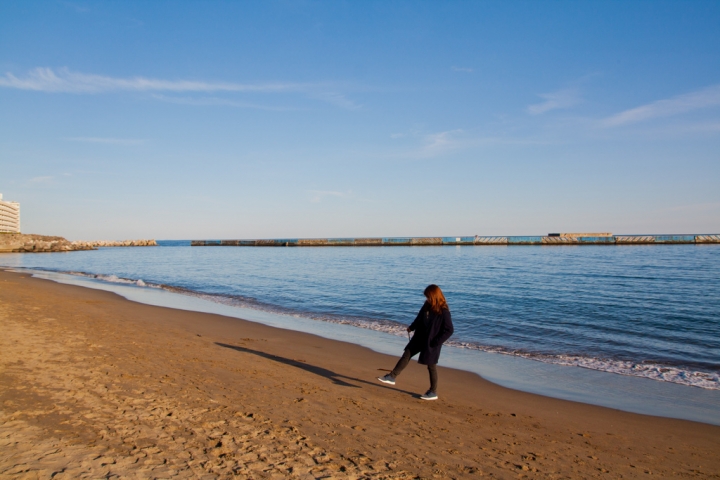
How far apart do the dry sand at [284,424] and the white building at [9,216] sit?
11098 centimetres

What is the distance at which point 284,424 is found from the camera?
232 inches

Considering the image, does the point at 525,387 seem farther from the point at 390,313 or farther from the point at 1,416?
the point at 390,313

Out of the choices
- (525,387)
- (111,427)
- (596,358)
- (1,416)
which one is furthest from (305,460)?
(596,358)

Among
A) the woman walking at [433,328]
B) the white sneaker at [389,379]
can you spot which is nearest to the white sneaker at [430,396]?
the woman walking at [433,328]

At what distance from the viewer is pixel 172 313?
17.1 metres

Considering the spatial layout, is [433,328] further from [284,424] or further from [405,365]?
[284,424]

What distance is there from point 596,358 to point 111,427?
10.8 meters

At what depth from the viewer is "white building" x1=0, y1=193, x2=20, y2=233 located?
9738cm

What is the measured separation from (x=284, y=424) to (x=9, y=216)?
123 metres

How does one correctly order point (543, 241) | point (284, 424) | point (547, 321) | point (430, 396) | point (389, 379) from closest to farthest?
point (284, 424) < point (430, 396) < point (389, 379) < point (547, 321) < point (543, 241)

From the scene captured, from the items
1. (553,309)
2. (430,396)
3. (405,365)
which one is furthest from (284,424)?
(553,309)

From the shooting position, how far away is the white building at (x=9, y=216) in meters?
97.4

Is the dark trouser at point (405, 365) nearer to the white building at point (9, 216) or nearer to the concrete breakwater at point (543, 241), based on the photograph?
the concrete breakwater at point (543, 241)

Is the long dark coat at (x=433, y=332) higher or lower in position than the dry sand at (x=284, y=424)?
higher
